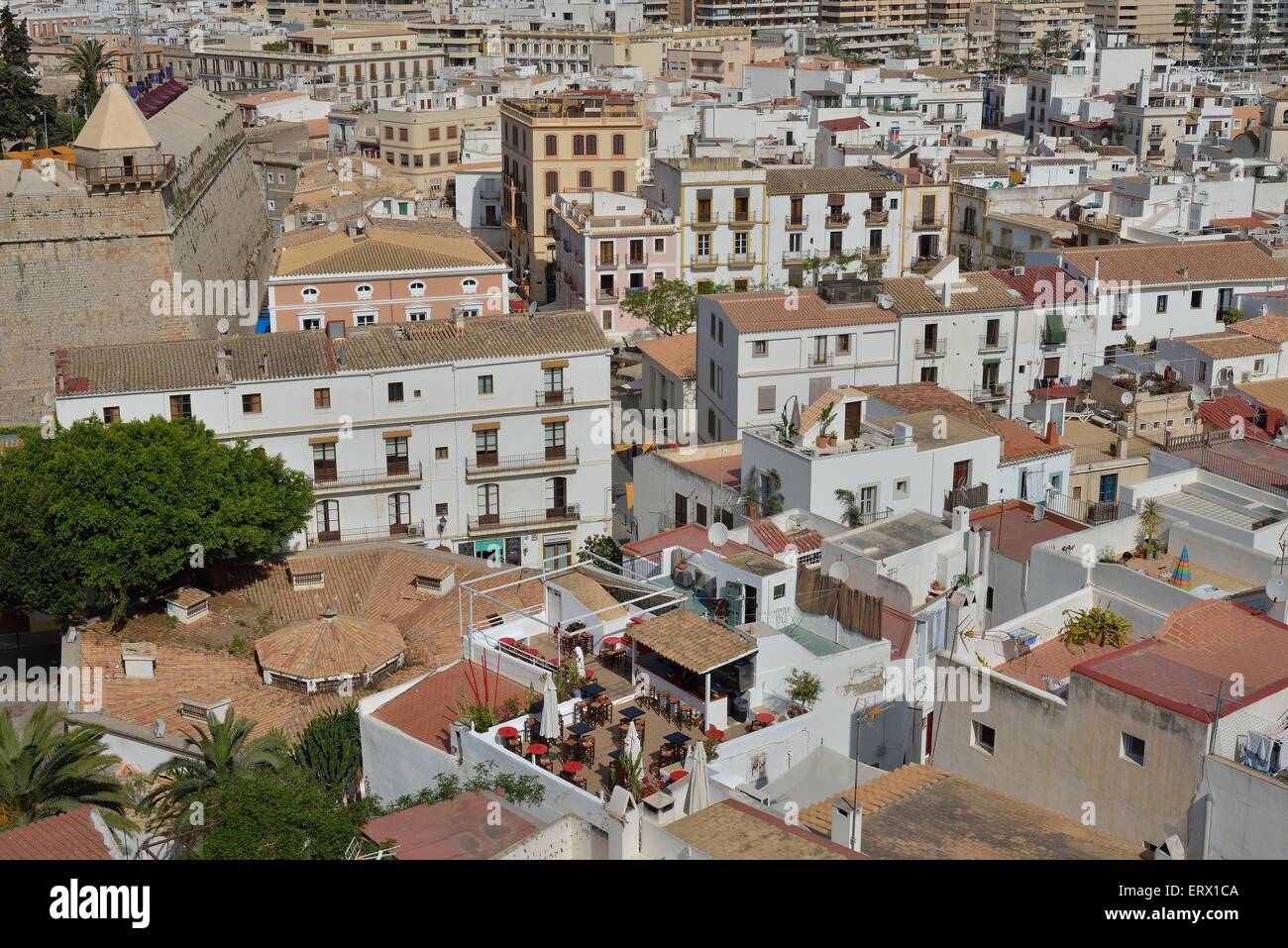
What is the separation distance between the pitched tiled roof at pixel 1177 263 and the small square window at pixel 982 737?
25381 mm

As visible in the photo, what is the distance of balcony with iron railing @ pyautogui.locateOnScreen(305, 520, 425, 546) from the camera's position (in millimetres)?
36406

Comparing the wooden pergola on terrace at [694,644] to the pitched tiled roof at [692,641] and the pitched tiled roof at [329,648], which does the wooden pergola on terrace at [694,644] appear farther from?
the pitched tiled roof at [329,648]

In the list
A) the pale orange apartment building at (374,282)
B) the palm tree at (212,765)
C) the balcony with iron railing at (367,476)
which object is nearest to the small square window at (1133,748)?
the palm tree at (212,765)

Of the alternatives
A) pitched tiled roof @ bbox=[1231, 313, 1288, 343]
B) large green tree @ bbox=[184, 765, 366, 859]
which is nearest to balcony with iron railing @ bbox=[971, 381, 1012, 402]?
pitched tiled roof @ bbox=[1231, 313, 1288, 343]

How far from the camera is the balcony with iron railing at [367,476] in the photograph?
36188 mm

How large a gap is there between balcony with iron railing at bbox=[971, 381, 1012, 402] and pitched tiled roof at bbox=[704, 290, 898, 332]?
353 centimetres

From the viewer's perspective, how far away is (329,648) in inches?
1150

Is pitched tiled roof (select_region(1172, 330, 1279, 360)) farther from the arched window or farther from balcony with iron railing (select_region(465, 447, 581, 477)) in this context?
the arched window

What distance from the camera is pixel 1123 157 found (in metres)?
70.6

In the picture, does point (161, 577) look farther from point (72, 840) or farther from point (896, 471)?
point (896, 471)

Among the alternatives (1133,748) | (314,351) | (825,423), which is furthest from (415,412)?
(1133,748)

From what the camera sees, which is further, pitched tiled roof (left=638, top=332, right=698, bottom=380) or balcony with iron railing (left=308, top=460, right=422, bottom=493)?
pitched tiled roof (left=638, top=332, right=698, bottom=380)

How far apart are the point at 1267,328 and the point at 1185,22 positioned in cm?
13292

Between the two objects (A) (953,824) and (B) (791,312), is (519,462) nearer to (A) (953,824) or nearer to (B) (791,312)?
(B) (791,312)
